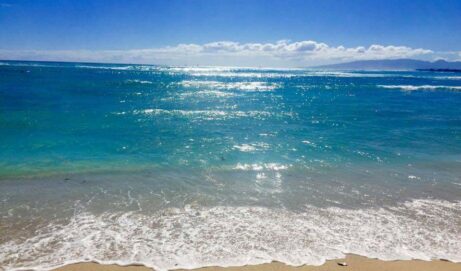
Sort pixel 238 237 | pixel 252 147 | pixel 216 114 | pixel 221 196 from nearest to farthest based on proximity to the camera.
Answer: pixel 238 237
pixel 221 196
pixel 252 147
pixel 216 114

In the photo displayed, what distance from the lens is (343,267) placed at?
6699mm

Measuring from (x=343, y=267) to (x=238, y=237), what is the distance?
237 centimetres

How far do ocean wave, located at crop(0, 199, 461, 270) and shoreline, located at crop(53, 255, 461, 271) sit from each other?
0.15 metres

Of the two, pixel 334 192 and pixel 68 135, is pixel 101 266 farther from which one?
pixel 68 135

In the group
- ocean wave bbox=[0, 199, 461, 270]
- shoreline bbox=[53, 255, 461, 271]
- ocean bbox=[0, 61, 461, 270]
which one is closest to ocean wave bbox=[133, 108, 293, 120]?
ocean bbox=[0, 61, 461, 270]

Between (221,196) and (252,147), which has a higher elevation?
(252,147)

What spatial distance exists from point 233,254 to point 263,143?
11.6 meters

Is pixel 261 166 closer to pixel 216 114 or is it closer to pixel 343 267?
pixel 343 267

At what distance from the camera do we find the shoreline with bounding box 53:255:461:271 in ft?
21.6

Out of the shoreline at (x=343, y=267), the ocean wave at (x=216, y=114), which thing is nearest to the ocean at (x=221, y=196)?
the shoreline at (x=343, y=267)

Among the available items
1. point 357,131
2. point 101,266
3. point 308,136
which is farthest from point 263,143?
point 101,266

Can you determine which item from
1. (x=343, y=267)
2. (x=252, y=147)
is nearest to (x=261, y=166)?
(x=252, y=147)

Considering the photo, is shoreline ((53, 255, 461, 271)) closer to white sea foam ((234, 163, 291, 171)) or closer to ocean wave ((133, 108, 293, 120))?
white sea foam ((234, 163, 291, 171))

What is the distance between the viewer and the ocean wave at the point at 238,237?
6.95m
